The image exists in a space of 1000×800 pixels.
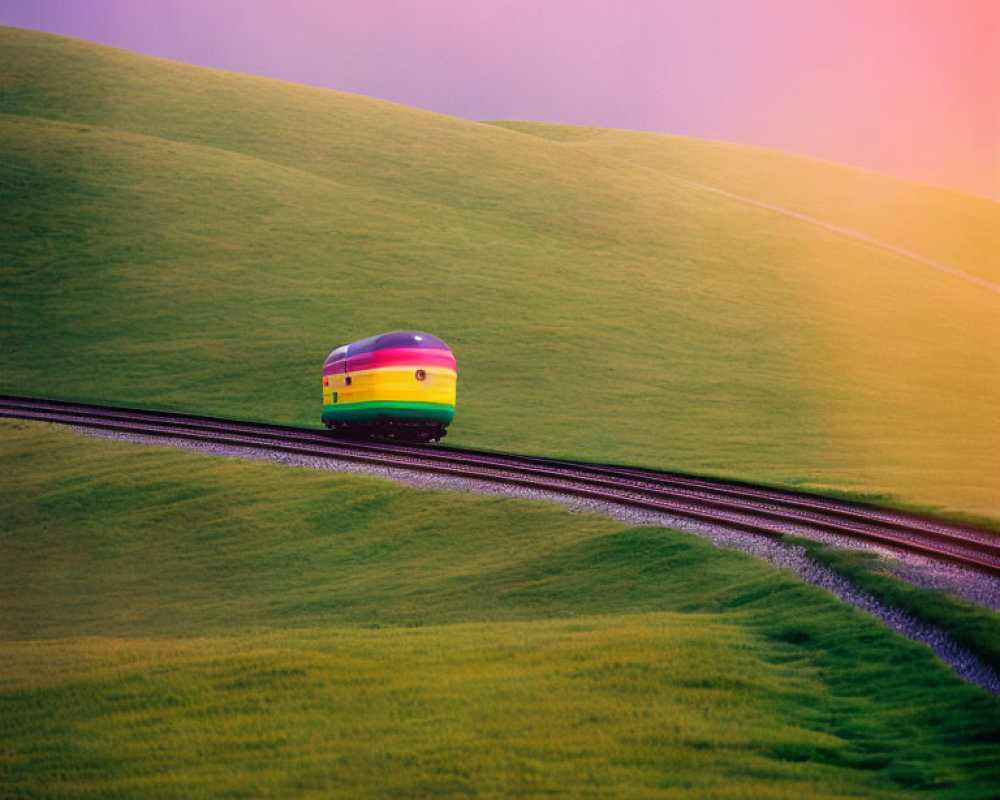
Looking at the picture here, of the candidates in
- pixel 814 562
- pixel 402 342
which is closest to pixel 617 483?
pixel 402 342

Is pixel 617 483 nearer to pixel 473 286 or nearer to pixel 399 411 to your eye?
pixel 399 411

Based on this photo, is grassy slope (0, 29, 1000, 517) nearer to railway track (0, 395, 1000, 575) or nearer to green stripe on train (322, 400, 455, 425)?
railway track (0, 395, 1000, 575)

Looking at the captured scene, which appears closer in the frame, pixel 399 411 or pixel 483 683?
pixel 483 683

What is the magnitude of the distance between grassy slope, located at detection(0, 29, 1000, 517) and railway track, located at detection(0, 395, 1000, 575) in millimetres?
4695

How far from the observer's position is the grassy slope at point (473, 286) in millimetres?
43062

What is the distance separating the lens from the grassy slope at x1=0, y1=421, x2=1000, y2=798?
822cm

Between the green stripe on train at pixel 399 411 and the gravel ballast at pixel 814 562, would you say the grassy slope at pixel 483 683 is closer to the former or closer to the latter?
the gravel ballast at pixel 814 562

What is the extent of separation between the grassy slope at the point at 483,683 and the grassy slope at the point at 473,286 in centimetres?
1294

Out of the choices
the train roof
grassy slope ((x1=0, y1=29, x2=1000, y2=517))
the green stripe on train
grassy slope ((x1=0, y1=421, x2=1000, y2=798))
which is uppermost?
grassy slope ((x1=0, y1=29, x2=1000, y2=517))

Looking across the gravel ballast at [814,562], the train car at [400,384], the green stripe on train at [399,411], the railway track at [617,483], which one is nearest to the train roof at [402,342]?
the train car at [400,384]

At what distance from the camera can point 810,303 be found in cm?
6594

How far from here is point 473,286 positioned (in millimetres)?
60469

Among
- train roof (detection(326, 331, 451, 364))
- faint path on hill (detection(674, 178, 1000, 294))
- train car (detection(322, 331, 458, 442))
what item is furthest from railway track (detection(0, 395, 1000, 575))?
faint path on hill (detection(674, 178, 1000, 294))

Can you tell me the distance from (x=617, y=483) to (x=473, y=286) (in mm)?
37875
